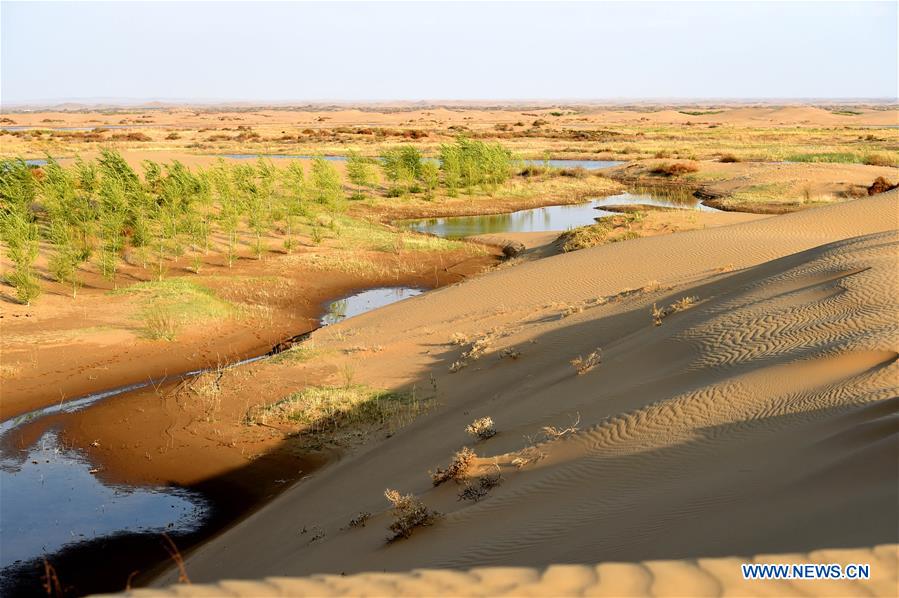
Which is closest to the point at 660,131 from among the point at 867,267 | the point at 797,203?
the point at 797,203

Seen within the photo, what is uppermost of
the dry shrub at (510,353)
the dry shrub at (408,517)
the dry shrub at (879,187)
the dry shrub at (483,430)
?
the dry shrub at (879,187)

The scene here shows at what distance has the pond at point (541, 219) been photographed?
3666cm


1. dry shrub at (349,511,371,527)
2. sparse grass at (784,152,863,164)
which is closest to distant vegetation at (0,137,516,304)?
dry shrub at (349,511,371,527)

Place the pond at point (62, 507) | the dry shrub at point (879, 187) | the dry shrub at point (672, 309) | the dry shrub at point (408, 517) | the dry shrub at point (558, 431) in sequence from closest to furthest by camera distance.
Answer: the dry shrub at point (408, 517)
the dry shrub at point (558, 431)
the pond at point (62, 507)
the dry shrub at point (672, 309)
the dry shrub at point (879, 187)

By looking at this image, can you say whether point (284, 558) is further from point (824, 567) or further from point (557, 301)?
point (557, 301)

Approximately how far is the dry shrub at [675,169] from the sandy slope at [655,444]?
35324 millimetres

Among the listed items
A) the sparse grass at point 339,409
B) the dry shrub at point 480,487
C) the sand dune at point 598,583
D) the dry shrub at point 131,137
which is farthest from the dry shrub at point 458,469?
the dry shrub at point 131,137

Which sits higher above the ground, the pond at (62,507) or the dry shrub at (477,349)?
the dry shrub at (477,349)

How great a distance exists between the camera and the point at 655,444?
7.66 m

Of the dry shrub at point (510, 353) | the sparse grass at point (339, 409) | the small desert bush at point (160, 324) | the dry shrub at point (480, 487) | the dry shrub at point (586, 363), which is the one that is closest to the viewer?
the dry shrub at point (480, 487)

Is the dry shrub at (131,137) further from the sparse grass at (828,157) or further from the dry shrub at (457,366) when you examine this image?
Result: the dry shrub at (457,366)

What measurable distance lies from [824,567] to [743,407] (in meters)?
3.95

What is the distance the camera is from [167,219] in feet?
86.9

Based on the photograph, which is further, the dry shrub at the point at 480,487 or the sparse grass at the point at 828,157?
the sparse grass at the point at 828,157
